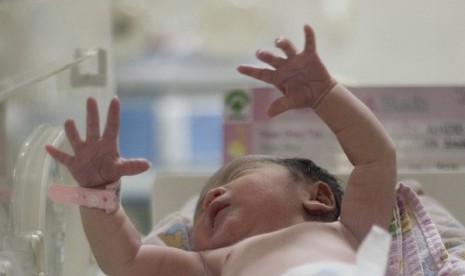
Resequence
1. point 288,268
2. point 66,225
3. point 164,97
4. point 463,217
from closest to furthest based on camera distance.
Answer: point 288,268 < point 66,225 < point 463,217 < point 164,97

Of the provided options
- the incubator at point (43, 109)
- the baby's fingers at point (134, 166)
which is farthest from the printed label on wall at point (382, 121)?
the baby's fingers at point (134, 166)

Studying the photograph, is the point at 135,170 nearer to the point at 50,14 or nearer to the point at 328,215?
the point at 328,215

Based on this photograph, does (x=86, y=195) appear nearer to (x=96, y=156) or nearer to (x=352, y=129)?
(x=96, y=156)

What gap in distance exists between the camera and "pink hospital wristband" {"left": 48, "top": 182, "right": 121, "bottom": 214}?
2.43ft

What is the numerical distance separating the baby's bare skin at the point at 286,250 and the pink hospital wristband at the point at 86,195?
0.15m

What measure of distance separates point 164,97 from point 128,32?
26 centimetres

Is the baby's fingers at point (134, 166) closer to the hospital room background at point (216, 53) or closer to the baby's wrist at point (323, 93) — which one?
the baby's wrist at point (323, 93)

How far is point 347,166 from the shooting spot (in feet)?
4.18

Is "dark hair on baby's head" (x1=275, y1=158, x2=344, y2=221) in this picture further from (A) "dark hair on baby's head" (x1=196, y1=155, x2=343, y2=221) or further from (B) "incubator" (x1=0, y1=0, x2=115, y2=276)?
(B) "incubator" (x1=0, y1=0, x2=115, y2=276)

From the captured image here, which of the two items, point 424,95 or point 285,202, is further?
point 424,95

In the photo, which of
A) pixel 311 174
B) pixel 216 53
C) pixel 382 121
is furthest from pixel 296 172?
pixel 216 53

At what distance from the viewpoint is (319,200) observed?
0.91 metres

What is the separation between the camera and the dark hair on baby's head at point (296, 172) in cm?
92

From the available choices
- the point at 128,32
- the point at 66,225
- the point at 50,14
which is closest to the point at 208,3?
the point at 128,32
